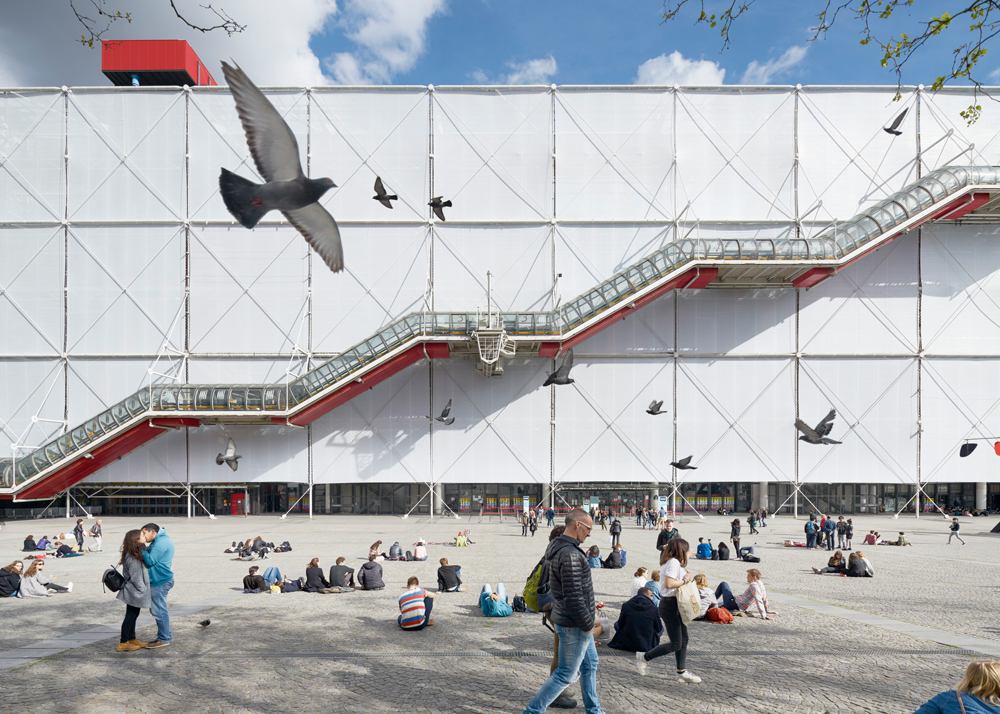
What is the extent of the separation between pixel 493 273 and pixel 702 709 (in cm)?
2334

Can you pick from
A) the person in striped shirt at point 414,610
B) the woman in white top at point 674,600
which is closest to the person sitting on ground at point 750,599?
the woman in white top at point 674,600

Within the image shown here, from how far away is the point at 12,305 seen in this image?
1065 inches

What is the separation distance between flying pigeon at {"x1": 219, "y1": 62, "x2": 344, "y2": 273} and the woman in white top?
4.49 metres

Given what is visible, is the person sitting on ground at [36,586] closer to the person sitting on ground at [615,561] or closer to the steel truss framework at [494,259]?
the person sitting on ground at [615,561]

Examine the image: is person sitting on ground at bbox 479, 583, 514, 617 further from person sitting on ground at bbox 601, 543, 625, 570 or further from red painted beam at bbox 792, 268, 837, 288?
red painted beam at bbox 792, 268, 837, 288

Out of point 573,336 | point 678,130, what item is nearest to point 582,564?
point 573,336

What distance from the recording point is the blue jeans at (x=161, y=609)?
6.88 metres

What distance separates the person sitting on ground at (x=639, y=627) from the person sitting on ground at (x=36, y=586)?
10645 mm

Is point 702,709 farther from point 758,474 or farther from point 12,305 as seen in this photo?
point 12,305

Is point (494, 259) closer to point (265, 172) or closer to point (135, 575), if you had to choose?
point (135, 575)

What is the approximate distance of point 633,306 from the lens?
25297 mm

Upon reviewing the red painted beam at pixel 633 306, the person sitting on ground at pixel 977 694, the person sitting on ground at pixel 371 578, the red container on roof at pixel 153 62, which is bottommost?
the person sitting on ground at pixel 371 578

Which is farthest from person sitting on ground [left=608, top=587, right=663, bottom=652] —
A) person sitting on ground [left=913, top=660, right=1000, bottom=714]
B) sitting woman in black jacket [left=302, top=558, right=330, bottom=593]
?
sitting woman in black jacket [left=302, top=558, right=330, bottom=593]

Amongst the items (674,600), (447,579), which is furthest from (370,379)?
(674,600)
